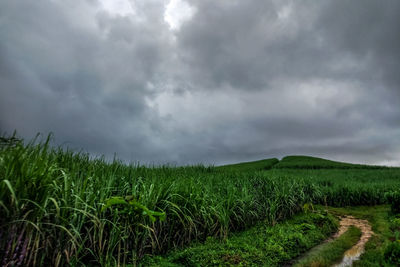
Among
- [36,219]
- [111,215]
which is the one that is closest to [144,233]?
[111,215]

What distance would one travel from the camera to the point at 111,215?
339cm

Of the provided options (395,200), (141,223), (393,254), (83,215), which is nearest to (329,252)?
(393,254)

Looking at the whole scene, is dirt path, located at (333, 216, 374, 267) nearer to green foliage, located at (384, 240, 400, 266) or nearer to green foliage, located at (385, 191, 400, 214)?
green foliage, located at (384, 240, 400, 266)

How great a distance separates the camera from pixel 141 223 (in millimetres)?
3531

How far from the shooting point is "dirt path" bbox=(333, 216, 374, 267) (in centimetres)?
436

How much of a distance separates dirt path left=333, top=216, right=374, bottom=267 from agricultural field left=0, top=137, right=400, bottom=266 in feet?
0.40

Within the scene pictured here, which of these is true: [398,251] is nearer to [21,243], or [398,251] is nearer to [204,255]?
[204,255]

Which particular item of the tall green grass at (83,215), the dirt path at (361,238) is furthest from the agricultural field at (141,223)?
the dirt path at (361,238)

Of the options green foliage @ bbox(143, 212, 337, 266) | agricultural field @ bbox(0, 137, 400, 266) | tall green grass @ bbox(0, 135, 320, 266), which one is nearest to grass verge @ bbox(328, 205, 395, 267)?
agricultural field @ bbox(0, 137, 400, 266)

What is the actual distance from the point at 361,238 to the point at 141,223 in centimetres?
521

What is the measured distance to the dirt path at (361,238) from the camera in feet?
14.3

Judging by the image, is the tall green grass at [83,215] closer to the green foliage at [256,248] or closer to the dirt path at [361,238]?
the green foliage at [256,248]

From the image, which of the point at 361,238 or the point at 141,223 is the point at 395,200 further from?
the point at 141,223

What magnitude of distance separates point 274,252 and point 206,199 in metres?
1.66
